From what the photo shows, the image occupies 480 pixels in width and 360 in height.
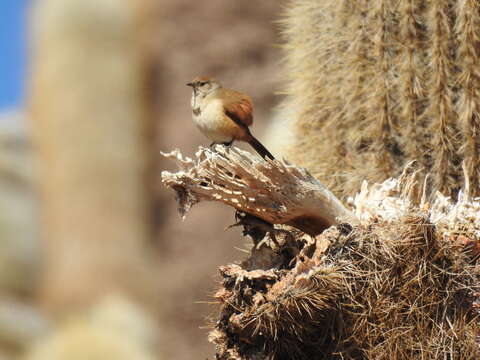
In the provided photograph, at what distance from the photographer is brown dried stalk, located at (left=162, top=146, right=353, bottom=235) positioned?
215cm

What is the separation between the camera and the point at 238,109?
2582mm

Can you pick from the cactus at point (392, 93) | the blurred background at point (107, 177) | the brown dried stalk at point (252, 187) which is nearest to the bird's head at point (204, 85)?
the cactus at point (392, 93)

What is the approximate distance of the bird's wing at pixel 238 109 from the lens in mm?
2582

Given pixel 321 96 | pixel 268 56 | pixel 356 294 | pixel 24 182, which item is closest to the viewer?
pixel 356 294

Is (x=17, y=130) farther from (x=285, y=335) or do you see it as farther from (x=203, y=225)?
(x=285, y=335)

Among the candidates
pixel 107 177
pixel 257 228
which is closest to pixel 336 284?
pixel 257 228

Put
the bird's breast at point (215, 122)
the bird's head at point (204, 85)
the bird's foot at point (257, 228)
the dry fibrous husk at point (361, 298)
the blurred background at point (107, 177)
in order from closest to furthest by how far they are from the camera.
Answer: the dry fibrous husk at point (361, 298)
the bird's foot at point (257, 228)
the bird's breast at point (215, 122)
the bird's head at point (204, 85)
the blurred background at point (107, 177)

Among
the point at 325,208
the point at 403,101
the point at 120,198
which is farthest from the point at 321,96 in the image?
the point at 120,198

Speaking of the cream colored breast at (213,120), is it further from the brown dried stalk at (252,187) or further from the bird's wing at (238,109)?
the brown dried stalk at (252,187)

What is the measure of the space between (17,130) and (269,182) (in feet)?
22.1

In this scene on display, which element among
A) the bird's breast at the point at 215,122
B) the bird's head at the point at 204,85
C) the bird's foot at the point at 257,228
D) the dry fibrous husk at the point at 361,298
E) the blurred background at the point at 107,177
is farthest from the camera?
the blurred background at the point at 107,177

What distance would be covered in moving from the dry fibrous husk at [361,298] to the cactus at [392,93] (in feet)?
1.08

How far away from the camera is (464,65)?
259 centimetres

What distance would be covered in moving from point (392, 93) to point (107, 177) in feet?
17.3
